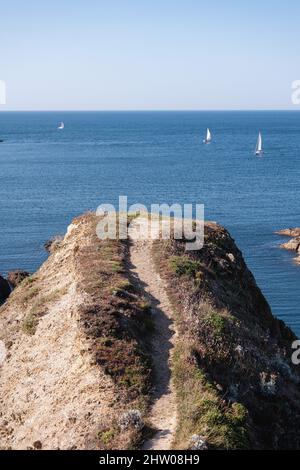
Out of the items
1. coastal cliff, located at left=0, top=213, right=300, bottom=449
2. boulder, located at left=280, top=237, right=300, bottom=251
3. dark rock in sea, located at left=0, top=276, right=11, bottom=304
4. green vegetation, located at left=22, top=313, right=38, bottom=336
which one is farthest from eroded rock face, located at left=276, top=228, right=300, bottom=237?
green vegetation, located at left=22, top=313, right=38, bottom=336

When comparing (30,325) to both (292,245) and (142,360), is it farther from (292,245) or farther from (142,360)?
(292,245)

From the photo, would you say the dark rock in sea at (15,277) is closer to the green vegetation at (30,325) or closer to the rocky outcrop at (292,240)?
the green vegetation at (30,325)

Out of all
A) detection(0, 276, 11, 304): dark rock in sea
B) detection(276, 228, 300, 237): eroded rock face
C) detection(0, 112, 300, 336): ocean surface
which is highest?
detection(0, 112, 300, 336): ocean surface

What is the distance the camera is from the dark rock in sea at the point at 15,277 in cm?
5823

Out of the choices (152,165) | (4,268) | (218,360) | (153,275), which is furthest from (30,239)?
(152,165)

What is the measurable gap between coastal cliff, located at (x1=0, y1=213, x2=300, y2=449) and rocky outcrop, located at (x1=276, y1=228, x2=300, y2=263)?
43109 millimetres

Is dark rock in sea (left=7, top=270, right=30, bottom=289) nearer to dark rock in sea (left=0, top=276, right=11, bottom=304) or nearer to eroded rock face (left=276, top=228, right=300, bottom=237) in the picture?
dark rock in sea (left=0, top=276, right=11, bottom=304)

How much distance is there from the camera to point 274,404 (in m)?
25.3

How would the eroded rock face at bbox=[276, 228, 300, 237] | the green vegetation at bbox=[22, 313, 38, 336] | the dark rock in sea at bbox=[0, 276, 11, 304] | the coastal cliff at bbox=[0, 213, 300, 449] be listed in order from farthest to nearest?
the eroded rock face at bbox=[276, 228, 300, 237] < the dark rock in sea at bbox=[0, 276, 11, 304] < the green vegetation at bbox=[22, 313, 38, 336] < the coastal cliff at bbox=[0, 213, 300, 449]

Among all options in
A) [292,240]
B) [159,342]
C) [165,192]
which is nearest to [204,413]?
[159,342]

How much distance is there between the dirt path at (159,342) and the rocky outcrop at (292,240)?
138ft

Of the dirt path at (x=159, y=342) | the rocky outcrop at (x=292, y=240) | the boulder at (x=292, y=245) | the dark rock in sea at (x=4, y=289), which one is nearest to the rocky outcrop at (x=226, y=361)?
the dirt path at (x=159, y=342)

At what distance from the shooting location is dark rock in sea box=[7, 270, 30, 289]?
5823 centimetres
